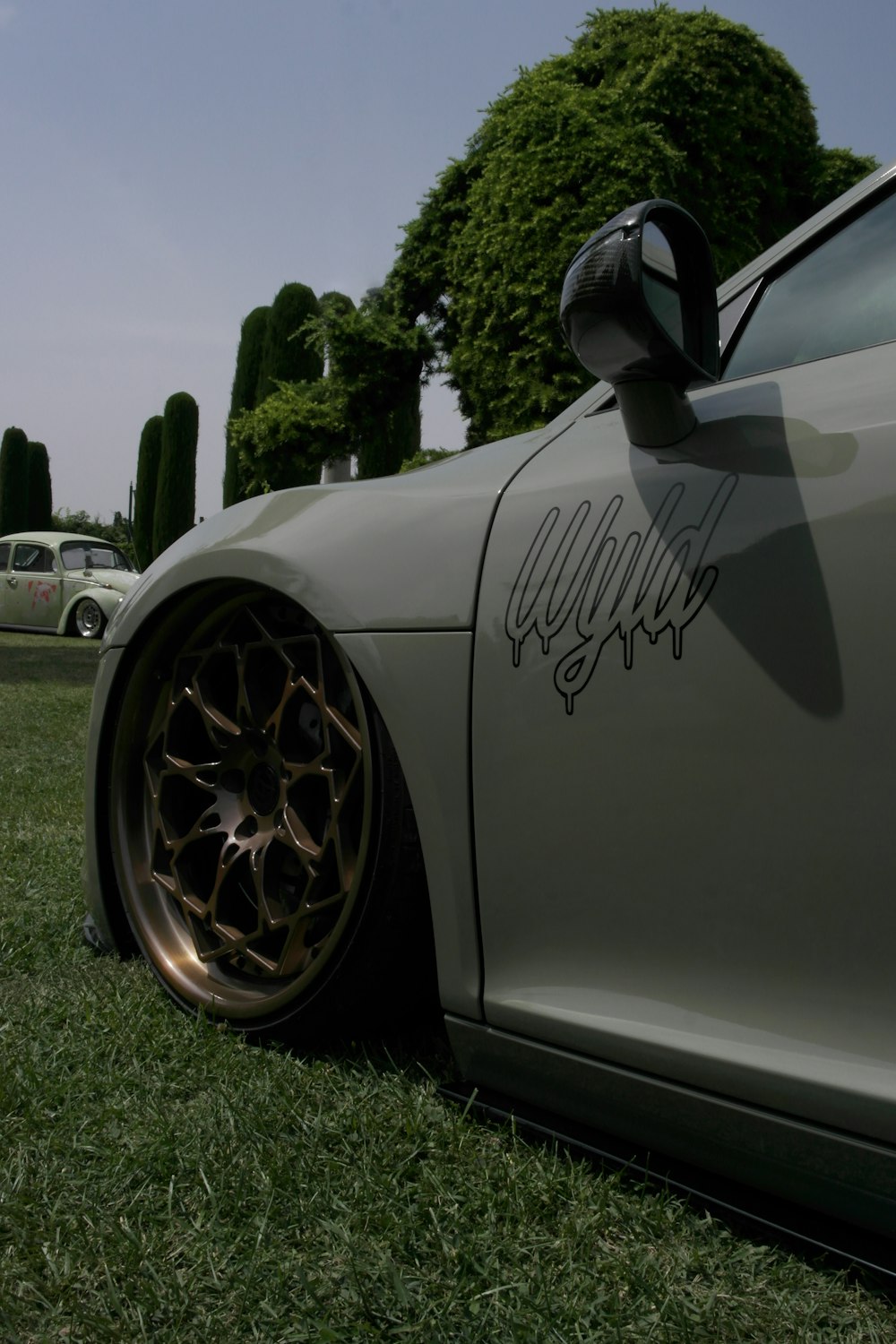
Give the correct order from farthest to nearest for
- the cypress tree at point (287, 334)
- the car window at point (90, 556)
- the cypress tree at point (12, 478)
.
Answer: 1. the cypress tree at point (12, 478)
2. the cypress tree at point (287, 334)
3. the car window at point (90, 556)

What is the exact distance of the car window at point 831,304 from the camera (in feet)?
4.85

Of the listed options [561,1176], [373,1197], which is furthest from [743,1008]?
[373,1197]

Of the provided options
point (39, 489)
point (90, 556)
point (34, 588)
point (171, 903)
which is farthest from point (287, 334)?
point (171, 903)

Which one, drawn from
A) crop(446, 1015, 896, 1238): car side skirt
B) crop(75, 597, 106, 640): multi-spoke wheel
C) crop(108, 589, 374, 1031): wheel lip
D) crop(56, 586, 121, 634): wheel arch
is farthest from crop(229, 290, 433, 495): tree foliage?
crop(446, 1015, 896, 1238): car side skirt

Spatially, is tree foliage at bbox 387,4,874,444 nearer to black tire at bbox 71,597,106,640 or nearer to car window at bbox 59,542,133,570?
black tire at bbox 71,597,106,640

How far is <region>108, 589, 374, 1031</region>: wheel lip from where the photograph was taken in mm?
1788

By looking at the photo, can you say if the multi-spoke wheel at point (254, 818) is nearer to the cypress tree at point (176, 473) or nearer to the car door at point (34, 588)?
the car door at point (34, 588)

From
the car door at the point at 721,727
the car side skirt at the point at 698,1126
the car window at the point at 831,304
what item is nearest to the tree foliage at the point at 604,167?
the car window at the point at 831,304

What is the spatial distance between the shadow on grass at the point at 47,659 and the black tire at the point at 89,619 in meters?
0.40

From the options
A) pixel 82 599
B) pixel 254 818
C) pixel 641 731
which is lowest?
Answer: pixel 254 818

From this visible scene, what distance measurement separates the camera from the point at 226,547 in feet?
6.70

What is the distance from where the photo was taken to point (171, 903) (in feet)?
7.25

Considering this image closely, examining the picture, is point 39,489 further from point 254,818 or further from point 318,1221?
point 318,1221

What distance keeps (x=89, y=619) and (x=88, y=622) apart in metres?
0.07
